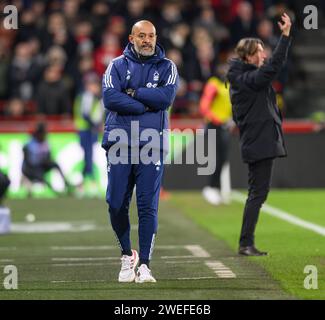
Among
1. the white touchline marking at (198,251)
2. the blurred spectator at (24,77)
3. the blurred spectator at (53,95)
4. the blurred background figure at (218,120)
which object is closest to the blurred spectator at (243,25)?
the blurred spectator at (53,95)

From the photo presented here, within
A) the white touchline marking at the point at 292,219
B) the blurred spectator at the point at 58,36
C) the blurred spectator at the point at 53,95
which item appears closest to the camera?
the white touchline marking at the point at 292,219

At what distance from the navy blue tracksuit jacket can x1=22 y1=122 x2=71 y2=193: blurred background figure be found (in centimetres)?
1220

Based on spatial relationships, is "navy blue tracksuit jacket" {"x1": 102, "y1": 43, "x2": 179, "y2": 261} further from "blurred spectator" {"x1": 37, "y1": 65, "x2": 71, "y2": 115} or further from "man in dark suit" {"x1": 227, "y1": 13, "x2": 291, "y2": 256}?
"blurred spectator" {"x1": 37, "y1": 65, "x2": 71, "y2": 115}

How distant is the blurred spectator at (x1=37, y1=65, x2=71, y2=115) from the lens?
24.1 m

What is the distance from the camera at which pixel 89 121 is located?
2288 cm

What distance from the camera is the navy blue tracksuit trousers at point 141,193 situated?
9.92m

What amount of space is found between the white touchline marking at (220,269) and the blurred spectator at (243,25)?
48.1ft

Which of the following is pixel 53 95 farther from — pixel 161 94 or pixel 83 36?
pixel 161 94

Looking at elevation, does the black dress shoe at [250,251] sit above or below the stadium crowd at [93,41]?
below

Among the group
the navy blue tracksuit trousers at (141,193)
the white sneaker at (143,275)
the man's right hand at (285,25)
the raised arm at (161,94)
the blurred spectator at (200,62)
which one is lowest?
the white sneaker at (143,275)

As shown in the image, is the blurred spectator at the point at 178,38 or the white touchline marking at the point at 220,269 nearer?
the white touchline marking at the point at 220,269

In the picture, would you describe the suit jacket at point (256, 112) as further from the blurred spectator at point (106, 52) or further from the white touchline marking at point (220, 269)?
the blurred spectator at point (106, 52)
